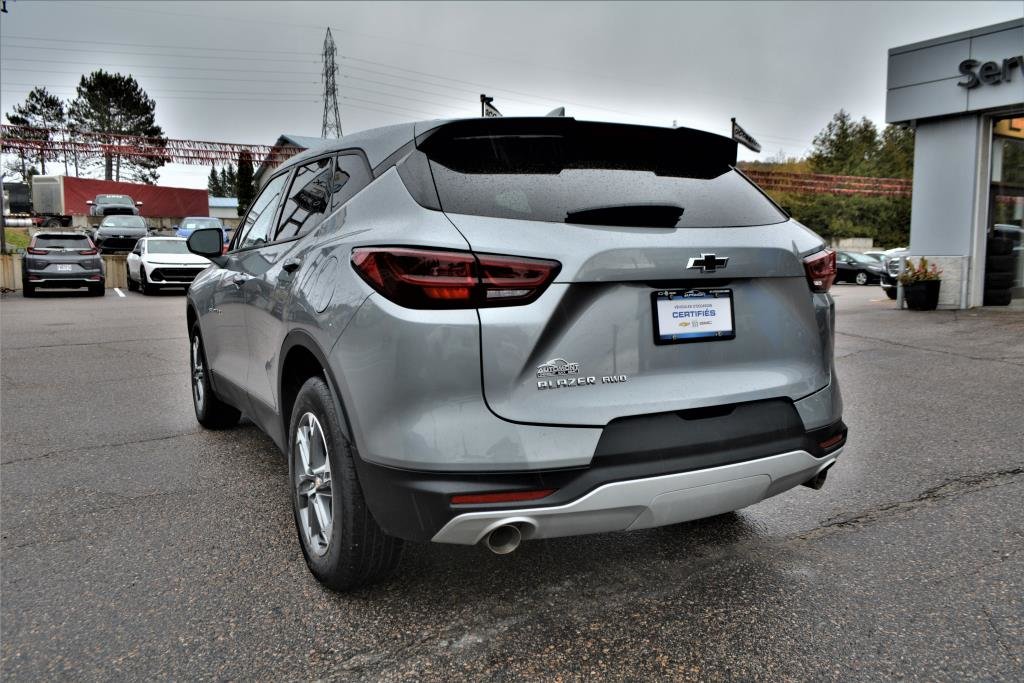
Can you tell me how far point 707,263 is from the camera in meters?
2.51

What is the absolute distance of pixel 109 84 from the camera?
3174 inches

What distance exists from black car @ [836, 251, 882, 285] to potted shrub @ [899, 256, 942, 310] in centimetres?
1351

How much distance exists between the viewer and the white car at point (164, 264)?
67.2 ft

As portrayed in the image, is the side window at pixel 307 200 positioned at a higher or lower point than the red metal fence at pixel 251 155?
lower

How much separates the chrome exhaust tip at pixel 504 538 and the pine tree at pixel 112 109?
88.5 m

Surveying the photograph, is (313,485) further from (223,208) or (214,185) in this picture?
(214,185)

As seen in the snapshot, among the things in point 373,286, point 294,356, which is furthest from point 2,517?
point 373,286

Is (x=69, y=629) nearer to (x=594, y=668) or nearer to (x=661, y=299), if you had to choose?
(x=594, y=668)

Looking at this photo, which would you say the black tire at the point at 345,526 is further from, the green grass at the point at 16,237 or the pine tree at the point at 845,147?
the pine tree at the point at 845,147

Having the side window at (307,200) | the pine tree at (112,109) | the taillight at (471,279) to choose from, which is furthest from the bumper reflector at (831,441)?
the pine tree at (112,109)

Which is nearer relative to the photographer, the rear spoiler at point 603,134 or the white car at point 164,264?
the rear spoiler at point 603,134

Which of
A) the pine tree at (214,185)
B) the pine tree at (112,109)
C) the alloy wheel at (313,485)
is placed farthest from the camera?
the pine tree at (214,185)

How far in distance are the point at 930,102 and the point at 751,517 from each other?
12.7 meters

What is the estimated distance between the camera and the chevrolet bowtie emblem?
97.7 inches
